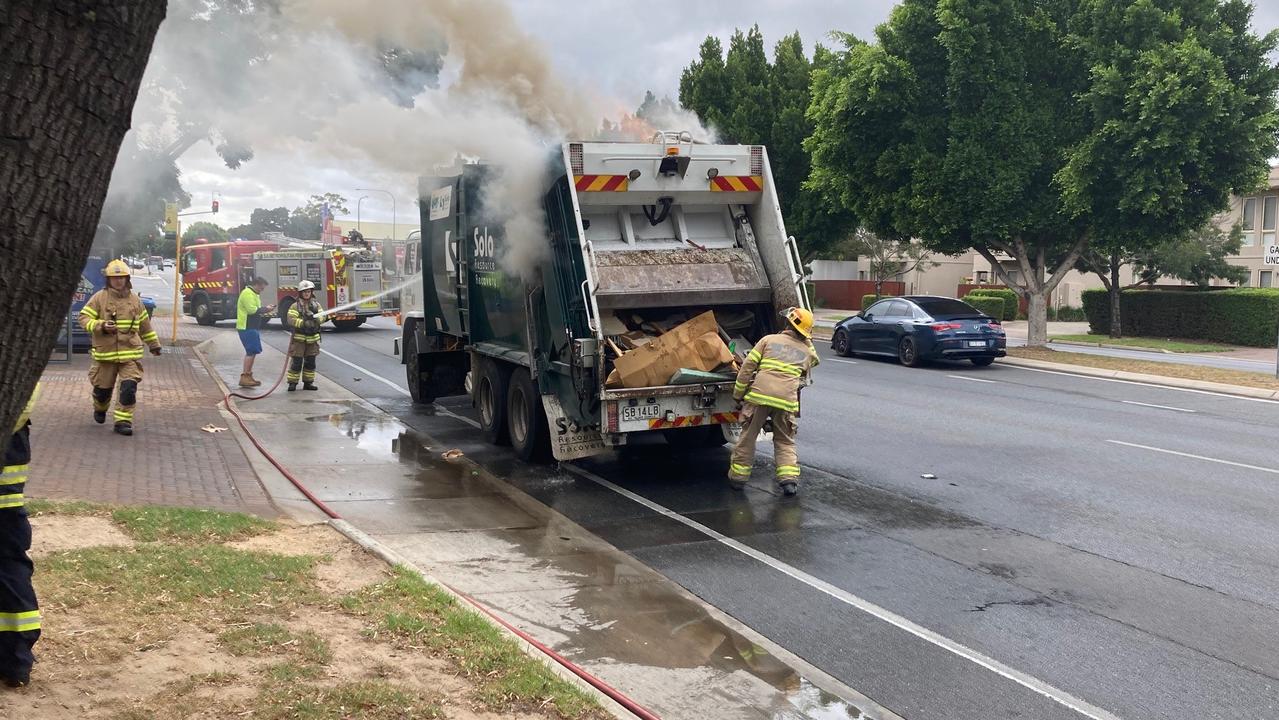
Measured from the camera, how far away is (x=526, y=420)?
33.3 ft

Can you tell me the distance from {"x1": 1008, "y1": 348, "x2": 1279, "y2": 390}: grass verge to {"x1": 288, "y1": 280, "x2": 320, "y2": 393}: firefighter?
48.4ft

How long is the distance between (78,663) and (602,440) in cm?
555

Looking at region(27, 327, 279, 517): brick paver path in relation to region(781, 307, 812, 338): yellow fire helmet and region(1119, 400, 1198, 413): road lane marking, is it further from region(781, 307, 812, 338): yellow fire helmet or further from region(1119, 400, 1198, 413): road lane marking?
region(1119, 400, 1198, 413): road lane marking

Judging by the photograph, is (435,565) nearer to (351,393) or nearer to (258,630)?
(258,630)

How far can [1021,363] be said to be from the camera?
21844 mm

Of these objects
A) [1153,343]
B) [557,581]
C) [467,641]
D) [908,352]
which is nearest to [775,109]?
[1153,343]

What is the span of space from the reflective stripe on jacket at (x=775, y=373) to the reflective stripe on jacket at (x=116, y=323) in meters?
6.17

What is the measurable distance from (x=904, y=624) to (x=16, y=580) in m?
4.27

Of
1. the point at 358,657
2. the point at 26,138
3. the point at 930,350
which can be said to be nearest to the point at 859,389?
the point at 930,350

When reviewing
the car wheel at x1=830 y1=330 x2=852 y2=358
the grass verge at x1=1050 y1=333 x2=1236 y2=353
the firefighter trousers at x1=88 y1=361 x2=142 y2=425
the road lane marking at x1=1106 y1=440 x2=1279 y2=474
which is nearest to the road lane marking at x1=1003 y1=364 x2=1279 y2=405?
the car wheel at x1=830 y1=330 x2=852 y2=358

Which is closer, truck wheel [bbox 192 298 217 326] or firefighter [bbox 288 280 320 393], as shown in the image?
firefighter [bbox 288 280 320 393]

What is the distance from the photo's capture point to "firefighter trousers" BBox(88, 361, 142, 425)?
10.2 meters

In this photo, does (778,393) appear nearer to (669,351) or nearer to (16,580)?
(669,351)

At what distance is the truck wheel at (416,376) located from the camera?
1388 centimetres
